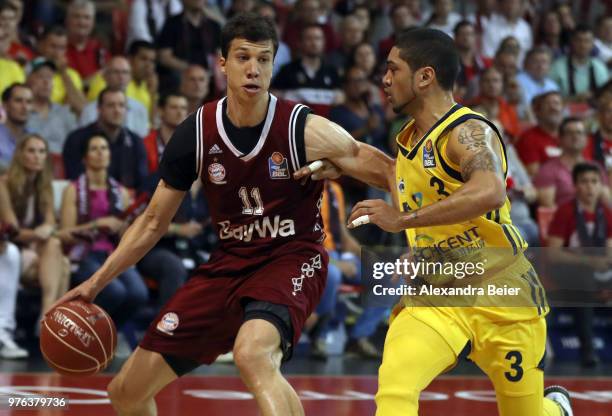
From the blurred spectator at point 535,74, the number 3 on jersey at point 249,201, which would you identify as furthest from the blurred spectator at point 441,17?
the number 3 on jersey at point 249,201

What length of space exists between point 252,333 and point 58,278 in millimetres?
4887

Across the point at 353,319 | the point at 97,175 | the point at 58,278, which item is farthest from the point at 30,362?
the point at 353,319

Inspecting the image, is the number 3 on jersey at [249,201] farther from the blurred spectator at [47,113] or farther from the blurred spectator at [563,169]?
the blurred spectator at [563,169]

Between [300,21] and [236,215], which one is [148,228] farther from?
[300,21]

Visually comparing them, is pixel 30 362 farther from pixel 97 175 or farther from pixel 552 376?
pixel 552 376

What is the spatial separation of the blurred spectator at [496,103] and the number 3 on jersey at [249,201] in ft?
23.2

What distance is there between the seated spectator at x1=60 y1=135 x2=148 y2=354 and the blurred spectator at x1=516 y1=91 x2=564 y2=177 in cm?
448

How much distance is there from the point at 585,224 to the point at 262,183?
586cm

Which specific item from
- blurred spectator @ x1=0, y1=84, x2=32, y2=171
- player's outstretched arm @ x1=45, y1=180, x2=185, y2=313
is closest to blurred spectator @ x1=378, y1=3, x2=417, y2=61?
blurred spectator @ x1=0, y1=84, x2=32, y2=171

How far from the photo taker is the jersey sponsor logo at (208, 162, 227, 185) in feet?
17.8

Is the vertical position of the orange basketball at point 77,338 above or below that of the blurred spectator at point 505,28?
below

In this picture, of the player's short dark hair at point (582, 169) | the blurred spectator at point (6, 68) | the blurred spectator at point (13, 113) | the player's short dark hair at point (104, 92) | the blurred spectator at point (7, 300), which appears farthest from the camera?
the blurred spectator at point (6, 68)

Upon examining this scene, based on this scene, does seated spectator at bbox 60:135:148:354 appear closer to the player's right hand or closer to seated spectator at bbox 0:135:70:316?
seated spectator at bbox 0:135:70:316

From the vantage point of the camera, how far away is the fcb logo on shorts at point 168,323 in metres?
5.30
